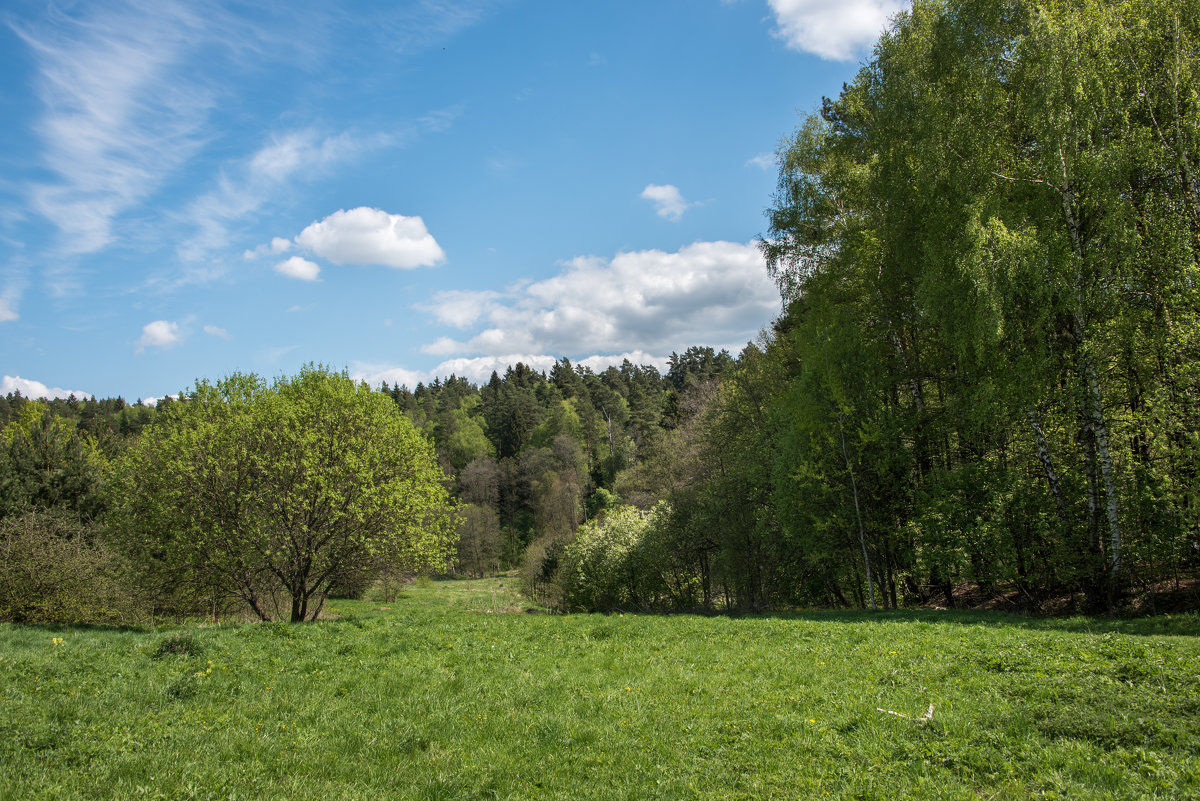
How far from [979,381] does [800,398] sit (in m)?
5.63

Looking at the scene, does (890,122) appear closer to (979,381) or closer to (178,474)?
(979,381)

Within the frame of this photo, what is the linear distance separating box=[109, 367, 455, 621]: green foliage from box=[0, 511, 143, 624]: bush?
10.4ft

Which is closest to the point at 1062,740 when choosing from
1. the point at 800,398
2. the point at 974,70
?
the point at 800,398

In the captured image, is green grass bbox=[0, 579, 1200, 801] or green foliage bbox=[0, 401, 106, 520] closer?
green grass bbox=[0, 579, 1200, 801]

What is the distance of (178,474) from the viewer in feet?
57.0

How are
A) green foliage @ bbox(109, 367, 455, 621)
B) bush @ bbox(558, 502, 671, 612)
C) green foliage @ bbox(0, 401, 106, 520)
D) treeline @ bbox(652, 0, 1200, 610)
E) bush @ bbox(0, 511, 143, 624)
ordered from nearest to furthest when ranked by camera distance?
treeline @ bbox(652, 0, 1200, 610), green foliage @ bbox(109, 367, 455, 621), bush @ bbox(0, 511, 143, 624), green foliage @ bbox(0, 401, 106, 520), bush @ bbox(558, 502, 671, 612)

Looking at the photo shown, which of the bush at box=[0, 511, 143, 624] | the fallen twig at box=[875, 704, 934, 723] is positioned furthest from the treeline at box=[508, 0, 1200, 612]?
the bush at box=[0, 511, 143, 624]

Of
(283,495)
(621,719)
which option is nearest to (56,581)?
(283,495)

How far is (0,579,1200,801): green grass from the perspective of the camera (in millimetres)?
5605

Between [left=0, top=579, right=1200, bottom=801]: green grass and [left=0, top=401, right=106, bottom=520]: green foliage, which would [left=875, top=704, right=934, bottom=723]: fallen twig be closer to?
[left=0, top=579, right=1200, bottom=801]: green grass

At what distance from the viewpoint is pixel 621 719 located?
311 inches

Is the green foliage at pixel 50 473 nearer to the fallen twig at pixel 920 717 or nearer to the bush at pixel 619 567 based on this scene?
the bush at pixel 619 567

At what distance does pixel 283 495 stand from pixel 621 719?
44.9 feet

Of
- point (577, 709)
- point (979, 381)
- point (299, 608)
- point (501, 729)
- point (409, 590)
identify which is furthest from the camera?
point (409, 590)
